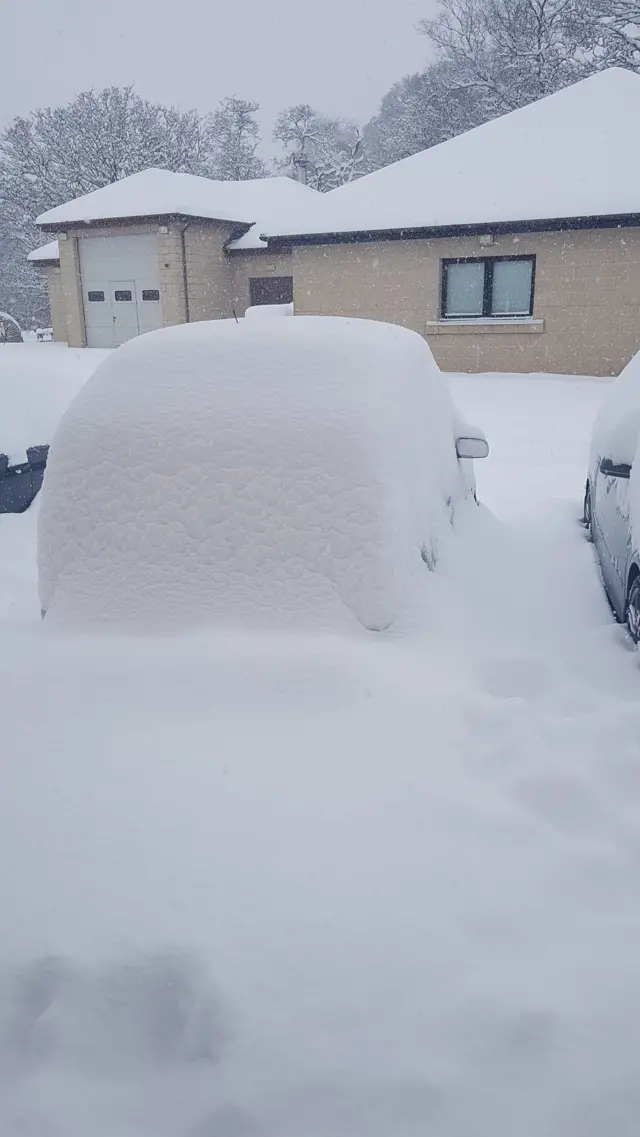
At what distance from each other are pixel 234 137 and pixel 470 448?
49934mm

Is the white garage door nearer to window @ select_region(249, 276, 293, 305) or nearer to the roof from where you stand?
the roof

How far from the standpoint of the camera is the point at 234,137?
48906 millimetres

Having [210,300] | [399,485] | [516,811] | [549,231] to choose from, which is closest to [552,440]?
[549,231]

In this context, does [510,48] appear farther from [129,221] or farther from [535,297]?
[535,297]

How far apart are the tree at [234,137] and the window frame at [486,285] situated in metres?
35.8

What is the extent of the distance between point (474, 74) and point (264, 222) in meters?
17.1

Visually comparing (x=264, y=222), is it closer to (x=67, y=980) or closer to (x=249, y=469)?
(x=249, y=469)

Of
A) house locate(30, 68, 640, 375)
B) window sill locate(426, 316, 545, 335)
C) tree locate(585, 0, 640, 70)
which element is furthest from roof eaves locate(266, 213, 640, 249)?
tree locate(585, 0, 640, 70)

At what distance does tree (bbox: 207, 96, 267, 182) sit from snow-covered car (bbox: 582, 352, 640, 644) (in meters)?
47.9

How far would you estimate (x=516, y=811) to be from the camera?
2592mm

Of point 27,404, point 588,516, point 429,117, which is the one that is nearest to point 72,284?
point 27,404

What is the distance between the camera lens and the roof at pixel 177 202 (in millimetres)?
21753

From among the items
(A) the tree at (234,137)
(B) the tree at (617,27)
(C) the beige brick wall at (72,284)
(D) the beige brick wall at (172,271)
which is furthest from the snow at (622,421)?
(A) the tree at (234,137)

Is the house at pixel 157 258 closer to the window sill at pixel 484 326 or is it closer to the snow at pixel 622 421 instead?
the window sill at pixel 484 326
